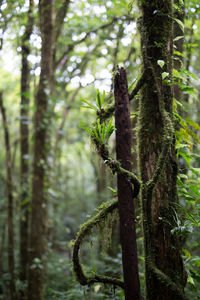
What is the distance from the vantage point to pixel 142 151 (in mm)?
2215

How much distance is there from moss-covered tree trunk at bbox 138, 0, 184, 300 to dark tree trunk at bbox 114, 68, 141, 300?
15 centimetres

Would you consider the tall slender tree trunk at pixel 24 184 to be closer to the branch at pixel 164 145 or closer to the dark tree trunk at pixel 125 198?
the dark tree trunk at pixel 125 198

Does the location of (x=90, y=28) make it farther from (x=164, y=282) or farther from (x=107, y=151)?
(x=164, y=282)

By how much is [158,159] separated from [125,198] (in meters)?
0.39

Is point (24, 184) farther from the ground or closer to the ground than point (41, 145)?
closer to the ground

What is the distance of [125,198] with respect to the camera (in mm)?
1980

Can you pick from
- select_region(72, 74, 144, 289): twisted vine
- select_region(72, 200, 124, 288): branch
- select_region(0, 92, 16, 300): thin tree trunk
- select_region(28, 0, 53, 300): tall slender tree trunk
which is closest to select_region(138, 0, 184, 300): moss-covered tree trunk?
select_region(72, 74, 144, 289): twisted vine

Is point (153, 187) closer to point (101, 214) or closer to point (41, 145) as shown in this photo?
point (101, 214)

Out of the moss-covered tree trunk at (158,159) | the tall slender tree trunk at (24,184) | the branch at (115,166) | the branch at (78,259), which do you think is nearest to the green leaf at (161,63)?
the moss-covered tree trunk at (158,159)

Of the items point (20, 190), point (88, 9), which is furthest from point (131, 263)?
point (88, 9)

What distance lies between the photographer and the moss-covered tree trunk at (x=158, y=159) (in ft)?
6.47

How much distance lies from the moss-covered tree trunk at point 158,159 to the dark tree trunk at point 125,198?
0.15 metres

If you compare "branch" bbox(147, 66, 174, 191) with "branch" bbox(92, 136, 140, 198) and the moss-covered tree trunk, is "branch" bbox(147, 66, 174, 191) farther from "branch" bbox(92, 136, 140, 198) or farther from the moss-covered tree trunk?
"branch" bbox(92, 136, 140, 198)

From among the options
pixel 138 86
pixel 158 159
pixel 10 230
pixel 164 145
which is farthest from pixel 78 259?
pixel 10 230
